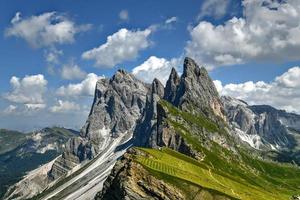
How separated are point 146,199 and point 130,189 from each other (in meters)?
8.31

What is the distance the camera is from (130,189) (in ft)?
651

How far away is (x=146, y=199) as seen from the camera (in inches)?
7859
